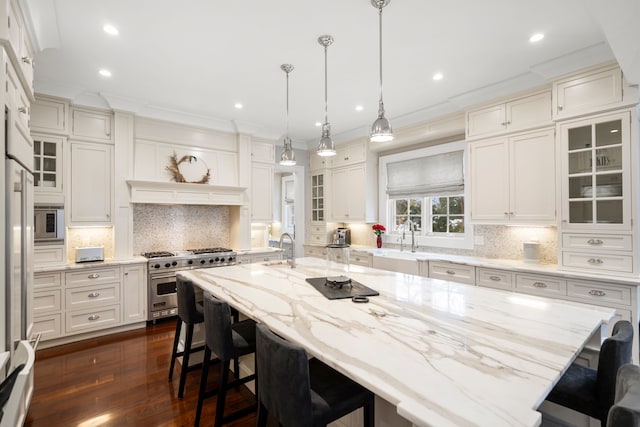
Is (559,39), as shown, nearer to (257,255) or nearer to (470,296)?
(470,296)

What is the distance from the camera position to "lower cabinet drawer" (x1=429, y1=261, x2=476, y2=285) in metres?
3.53

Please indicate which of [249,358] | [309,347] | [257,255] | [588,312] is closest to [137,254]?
[257,255]

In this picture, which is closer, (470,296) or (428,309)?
(428,309)

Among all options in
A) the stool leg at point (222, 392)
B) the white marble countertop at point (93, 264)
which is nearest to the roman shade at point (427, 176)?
the stool leg at point (222, 392)

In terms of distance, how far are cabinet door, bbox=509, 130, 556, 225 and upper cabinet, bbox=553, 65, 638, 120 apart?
0.93 ft

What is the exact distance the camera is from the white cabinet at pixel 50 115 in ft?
11.1

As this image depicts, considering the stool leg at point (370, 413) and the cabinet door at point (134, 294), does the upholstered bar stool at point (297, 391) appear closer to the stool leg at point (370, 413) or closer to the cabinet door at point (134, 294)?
the stool leg at point (370, 413)

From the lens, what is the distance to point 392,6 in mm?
2164

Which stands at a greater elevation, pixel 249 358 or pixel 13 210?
pixel 13 210

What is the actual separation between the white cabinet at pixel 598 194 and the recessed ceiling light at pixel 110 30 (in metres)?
4.01

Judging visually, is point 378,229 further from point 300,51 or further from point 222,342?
point 222,342

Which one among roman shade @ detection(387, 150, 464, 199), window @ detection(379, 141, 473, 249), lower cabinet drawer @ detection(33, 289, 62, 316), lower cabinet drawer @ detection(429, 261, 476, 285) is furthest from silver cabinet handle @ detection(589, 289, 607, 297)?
lower cabinet drawer @ detection(33, 289, 62, 316)

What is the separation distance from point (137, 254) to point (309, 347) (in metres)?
3.96

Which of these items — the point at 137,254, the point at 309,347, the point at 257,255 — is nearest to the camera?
the point at 309,347
